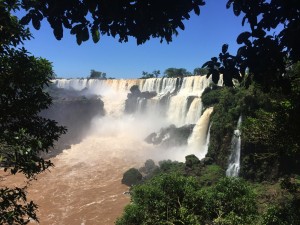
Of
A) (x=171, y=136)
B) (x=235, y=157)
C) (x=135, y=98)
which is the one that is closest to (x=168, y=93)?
(x=135, y=98)

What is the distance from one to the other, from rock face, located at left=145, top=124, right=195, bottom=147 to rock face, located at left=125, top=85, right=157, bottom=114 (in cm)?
861

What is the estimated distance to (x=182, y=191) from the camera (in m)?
12.7

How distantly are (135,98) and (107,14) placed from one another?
4788 centimetres

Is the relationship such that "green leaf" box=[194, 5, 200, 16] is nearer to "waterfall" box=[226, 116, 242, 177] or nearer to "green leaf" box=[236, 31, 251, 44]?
"green leaf" box=[236, 31, 251, 44]

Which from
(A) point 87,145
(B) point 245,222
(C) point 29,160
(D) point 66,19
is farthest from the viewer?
(A) point 87,145

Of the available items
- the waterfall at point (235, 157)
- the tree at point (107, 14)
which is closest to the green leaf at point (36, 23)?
the tree at point (107, 14)

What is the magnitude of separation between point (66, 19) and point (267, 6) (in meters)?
1.94

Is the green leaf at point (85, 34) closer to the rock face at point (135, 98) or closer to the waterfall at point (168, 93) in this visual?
the waterfall at point (168, 93)

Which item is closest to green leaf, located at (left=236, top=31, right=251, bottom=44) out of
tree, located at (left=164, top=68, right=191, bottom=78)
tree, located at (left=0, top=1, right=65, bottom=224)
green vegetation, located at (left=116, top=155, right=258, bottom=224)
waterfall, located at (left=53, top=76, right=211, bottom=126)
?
Result: tree, located at (left=0, top=1, right=65, bottom=224)

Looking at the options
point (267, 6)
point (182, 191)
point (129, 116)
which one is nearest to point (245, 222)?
point (182, 191)

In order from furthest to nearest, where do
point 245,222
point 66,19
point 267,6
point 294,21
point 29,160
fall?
→ point 245,222 → point 29,160 → point 66,19 → point 267,6 → point 294,21

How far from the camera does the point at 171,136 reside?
123 feet

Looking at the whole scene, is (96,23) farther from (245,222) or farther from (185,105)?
(185,105)

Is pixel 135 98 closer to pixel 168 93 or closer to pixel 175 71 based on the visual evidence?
pixel 168 93
